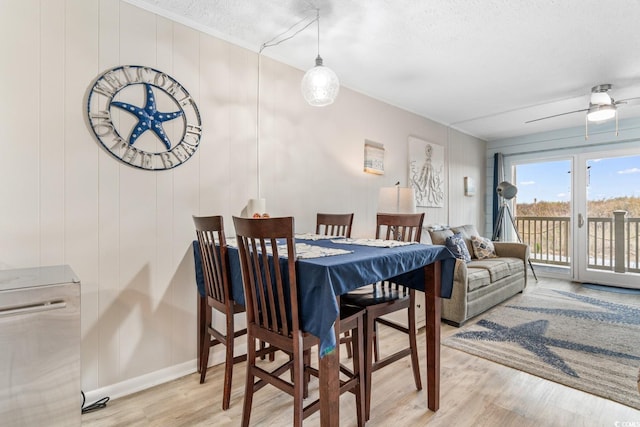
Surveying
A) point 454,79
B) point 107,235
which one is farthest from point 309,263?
point 454,79

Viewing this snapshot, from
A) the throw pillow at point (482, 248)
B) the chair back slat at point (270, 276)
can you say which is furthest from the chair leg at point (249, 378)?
the throw pillow at point (482, 248)

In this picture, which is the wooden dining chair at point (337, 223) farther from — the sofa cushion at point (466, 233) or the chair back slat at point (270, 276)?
the sofa cushion at point (466, 233)

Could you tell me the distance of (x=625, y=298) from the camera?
3994 millimetres

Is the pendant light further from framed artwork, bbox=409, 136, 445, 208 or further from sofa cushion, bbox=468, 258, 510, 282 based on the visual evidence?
sofa cushion, bbox=468, 258, 510, 282

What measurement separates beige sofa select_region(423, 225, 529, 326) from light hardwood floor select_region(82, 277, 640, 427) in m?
0.91

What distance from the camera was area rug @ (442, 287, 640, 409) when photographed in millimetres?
2074

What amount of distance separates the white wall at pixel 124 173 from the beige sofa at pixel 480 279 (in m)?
1.56

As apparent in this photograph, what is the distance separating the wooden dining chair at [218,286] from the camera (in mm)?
1720

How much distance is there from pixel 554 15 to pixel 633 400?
245cm

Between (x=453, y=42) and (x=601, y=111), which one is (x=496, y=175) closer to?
(x=601, y=111)

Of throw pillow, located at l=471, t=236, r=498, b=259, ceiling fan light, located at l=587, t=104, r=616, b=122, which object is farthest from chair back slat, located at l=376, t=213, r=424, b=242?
ceiling fan light, located at l=587, t=104, r=616, b=122

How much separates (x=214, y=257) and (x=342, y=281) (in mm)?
854

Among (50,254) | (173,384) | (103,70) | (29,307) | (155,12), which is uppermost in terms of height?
(155,12)

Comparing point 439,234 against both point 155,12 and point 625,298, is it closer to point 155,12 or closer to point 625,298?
point 625,298
